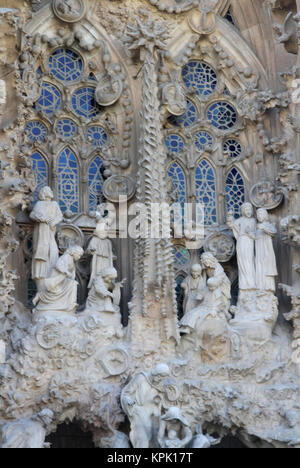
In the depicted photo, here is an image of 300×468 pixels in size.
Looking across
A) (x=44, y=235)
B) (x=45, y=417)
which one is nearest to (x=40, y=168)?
(x=44, y=235)

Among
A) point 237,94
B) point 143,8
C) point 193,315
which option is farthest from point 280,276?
point 143,8

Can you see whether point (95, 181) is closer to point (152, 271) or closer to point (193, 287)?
point (152, 271)

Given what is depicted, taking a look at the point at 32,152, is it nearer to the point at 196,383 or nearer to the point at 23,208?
the point at 23,208

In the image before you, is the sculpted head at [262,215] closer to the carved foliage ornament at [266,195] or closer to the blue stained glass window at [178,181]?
the carved foliage ornament at [266,195]

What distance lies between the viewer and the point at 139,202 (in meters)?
16.0

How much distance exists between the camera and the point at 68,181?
1661 cm

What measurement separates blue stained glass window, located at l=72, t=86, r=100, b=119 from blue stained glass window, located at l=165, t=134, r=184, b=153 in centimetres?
100

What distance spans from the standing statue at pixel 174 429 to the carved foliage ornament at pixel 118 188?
10.3ft

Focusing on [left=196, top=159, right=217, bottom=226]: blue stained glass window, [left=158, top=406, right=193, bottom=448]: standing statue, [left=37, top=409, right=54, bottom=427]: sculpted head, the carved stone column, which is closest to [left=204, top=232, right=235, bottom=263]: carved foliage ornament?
[left=196, top=159, right=217, bottom=226]: blue stained glass window

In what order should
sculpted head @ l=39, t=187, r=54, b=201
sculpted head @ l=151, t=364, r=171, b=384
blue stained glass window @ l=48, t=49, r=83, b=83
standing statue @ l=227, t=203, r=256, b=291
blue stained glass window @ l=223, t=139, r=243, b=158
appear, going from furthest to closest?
blue stained glass window @ l=223, t=139, r=243, b=158, blue stained glass window @ l=48, t=49, r=83, b=83, standing statue @ l=227, t=203, r=256, b=291, sculpted head @ l=39, t=187, r=54, b=201, sculpted head @ l=151, t=364, r=171, b=384

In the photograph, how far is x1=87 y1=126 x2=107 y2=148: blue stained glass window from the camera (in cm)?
1686

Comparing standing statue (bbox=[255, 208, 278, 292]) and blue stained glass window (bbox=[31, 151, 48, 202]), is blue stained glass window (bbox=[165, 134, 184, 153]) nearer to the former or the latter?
standing statue (bbox=[255, 208, 278, 292])

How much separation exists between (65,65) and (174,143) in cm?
172

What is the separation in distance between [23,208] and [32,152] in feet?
4.30
